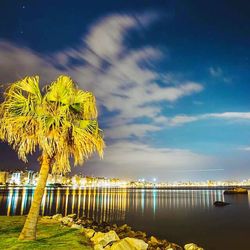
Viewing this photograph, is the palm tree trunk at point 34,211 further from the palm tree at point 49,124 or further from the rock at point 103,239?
the rock at point 103,239

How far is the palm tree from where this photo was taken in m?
15.2

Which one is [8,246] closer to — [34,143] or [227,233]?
[34,143]

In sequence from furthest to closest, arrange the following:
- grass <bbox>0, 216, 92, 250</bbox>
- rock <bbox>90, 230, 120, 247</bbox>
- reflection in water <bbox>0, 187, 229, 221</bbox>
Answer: reflection in water <bbox>0, 187, 229, 221</bbox>, rock <bbox>90, 230, 120, 247</bbox>, grass <bbox>0, 216, 92, 250</bbox>

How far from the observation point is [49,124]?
49.3ft

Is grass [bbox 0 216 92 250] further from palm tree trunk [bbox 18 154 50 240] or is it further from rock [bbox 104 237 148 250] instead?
rock [bbox 104 237 148 250]

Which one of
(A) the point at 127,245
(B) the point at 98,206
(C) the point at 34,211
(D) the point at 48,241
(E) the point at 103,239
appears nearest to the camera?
(A) the point at 127,245

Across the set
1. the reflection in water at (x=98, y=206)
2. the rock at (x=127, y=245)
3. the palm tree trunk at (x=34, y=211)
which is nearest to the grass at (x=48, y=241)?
the palm tree trunk at (x=34, y=211)

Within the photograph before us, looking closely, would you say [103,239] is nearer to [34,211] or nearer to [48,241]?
[48,241]

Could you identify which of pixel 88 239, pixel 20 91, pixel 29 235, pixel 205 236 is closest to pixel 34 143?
pixel 20 91

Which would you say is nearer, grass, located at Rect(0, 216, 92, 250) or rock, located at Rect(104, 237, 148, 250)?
grass, located at Rect(0, 216, 92, 250)

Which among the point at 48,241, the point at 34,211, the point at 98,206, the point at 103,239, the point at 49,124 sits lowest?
the point at 98,206

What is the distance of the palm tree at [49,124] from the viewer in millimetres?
15242

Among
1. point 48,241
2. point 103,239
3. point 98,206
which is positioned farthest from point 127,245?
point 98,206

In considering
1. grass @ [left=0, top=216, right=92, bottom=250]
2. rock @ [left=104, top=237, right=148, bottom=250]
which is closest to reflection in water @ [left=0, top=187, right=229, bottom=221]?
grass @ [left=0, top=216, right=92, bottom=250]
